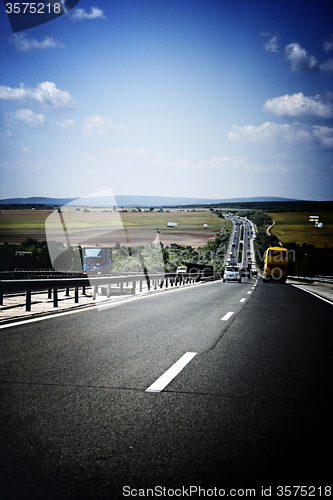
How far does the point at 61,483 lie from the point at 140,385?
207cm

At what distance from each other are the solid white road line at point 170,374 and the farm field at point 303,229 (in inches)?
3759

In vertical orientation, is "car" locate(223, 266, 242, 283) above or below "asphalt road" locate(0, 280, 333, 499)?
below

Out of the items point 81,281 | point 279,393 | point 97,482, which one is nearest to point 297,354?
point 279,393

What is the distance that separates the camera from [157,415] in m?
3.72

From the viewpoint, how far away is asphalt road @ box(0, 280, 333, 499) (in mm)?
2672

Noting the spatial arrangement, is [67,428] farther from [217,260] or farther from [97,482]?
[217,260]

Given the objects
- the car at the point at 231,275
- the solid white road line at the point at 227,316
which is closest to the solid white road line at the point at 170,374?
the solid white road line at the point at 227,316

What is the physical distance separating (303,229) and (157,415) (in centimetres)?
12020

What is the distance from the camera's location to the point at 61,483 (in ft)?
8.43

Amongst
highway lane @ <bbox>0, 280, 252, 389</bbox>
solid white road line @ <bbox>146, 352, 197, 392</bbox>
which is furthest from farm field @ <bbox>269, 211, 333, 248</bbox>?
solid white road line @ <bbox>146, 352, 197, 392</bbox>

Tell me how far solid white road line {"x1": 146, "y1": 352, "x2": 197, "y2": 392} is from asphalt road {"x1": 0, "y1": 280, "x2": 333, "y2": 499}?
76 millimetres

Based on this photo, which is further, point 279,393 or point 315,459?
point 279,393

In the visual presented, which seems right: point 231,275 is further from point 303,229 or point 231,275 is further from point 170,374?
point 303,229

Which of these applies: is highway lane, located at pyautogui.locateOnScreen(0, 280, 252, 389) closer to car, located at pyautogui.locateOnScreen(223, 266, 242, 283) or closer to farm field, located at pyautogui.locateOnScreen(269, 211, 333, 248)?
car, located at pyautogui.locateOnScreen(223, 266, 242, 283)
